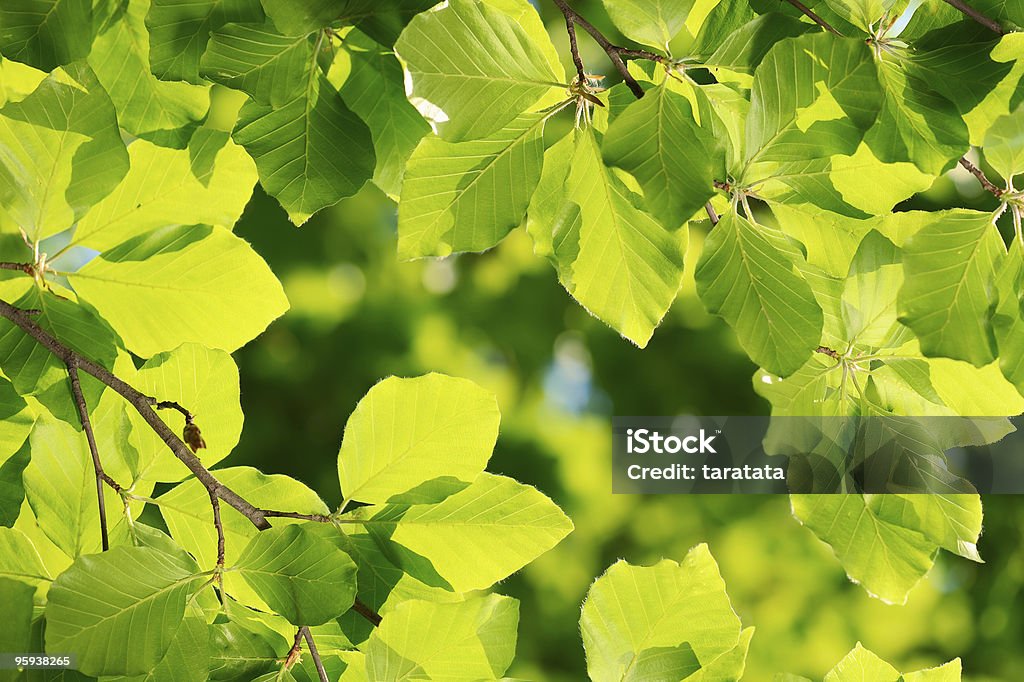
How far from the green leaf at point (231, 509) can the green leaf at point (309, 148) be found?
0.14 m

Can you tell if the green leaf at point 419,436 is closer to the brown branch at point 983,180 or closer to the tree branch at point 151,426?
the tree branch at point 151,426

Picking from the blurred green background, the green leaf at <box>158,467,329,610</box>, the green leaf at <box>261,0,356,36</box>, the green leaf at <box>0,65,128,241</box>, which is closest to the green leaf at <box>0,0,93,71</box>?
the green leaf at <box>0,65,128,241</box>

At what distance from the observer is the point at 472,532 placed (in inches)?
17.7

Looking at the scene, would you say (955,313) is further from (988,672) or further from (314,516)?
(988,672)

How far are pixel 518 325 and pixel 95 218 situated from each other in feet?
8.74

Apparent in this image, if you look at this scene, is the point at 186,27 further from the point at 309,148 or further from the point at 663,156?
the point at 663,156

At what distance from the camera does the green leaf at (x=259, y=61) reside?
0.42 m

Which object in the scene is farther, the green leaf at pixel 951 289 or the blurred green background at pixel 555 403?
the blurred green background at pixel 555 403

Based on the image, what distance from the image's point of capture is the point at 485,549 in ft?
1.48

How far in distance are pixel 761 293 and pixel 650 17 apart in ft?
0.44

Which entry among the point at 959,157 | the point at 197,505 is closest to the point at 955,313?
the point at 959,157

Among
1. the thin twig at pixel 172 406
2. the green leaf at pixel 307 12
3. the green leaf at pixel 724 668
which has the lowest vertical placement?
the green leaf at pixel 724 668

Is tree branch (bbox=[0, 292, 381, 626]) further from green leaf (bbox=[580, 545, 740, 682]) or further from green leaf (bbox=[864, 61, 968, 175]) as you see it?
green leaf (bbox=[864, 61, 968, 175])

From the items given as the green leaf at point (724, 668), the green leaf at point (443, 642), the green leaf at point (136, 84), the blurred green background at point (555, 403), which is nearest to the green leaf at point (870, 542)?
the green leaf at point (724, 668)
